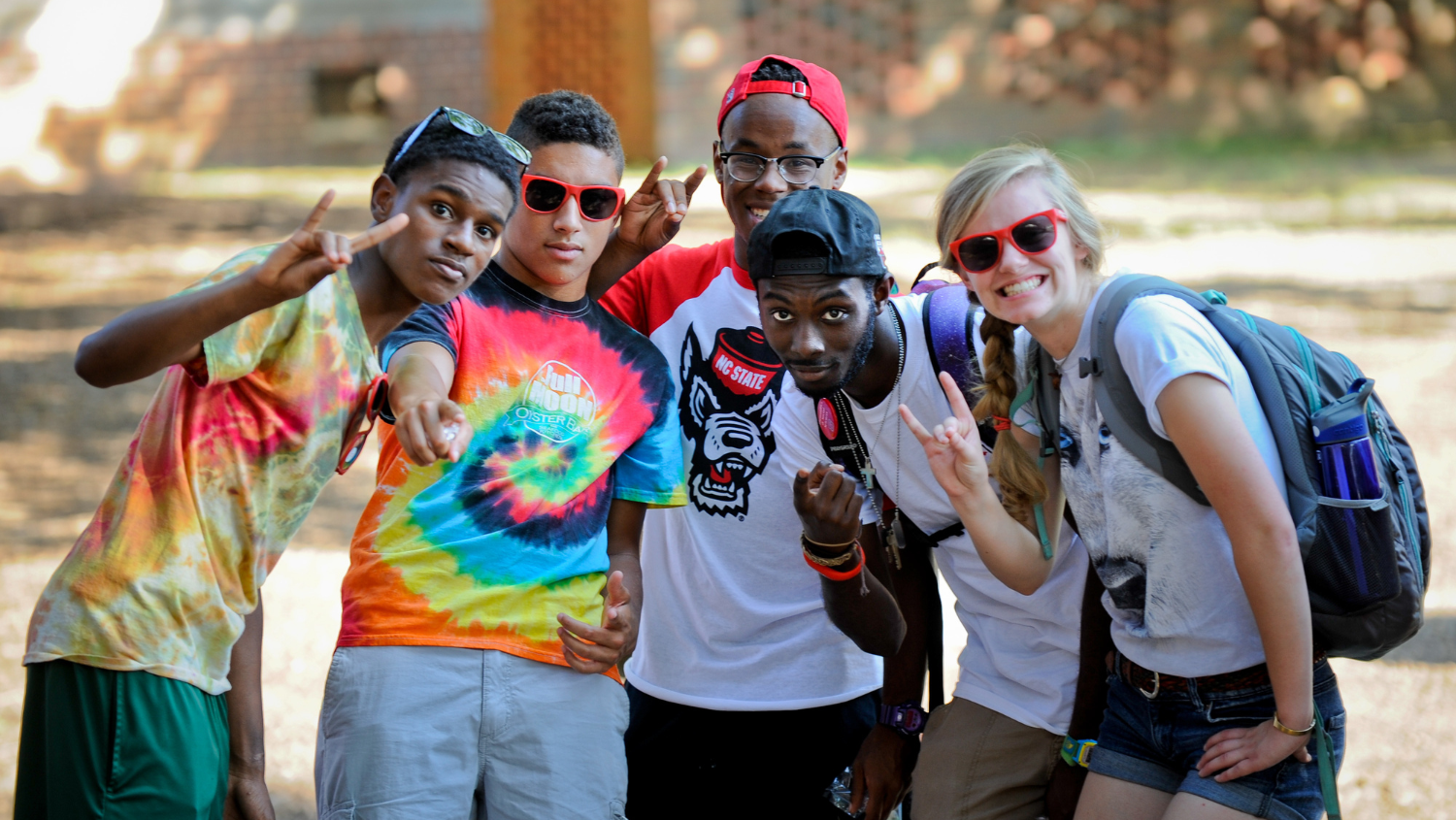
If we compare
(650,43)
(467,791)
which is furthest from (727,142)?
(650,43)

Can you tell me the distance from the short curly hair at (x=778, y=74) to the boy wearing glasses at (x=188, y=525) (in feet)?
4.17

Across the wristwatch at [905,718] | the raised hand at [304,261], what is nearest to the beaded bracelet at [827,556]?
the wristwatch at [905,718]

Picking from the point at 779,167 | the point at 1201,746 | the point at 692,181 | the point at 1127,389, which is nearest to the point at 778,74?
the point at 779,167

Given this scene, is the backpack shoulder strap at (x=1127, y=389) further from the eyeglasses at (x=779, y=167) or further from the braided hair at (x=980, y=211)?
the eyeglasses at (x=779, y=167)

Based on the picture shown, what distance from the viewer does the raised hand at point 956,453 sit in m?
2.70

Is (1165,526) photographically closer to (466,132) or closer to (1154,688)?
(1154,688)

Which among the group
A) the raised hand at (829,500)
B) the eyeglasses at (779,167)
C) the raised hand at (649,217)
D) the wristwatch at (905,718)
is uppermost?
the eyeglasses at (779,167)

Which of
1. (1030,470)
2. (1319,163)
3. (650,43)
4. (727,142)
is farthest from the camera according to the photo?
(650,43)

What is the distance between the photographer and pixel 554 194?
114 inches

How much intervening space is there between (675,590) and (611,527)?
0.54m

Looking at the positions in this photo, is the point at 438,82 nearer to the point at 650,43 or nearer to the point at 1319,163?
the point at 650,43

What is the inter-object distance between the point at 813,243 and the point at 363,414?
104 cm

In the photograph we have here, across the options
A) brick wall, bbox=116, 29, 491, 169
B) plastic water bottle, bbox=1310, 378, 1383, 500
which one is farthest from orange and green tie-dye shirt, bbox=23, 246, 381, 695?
brick wall, bbox=116, 29, 491, 169

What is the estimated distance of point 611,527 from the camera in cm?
291
